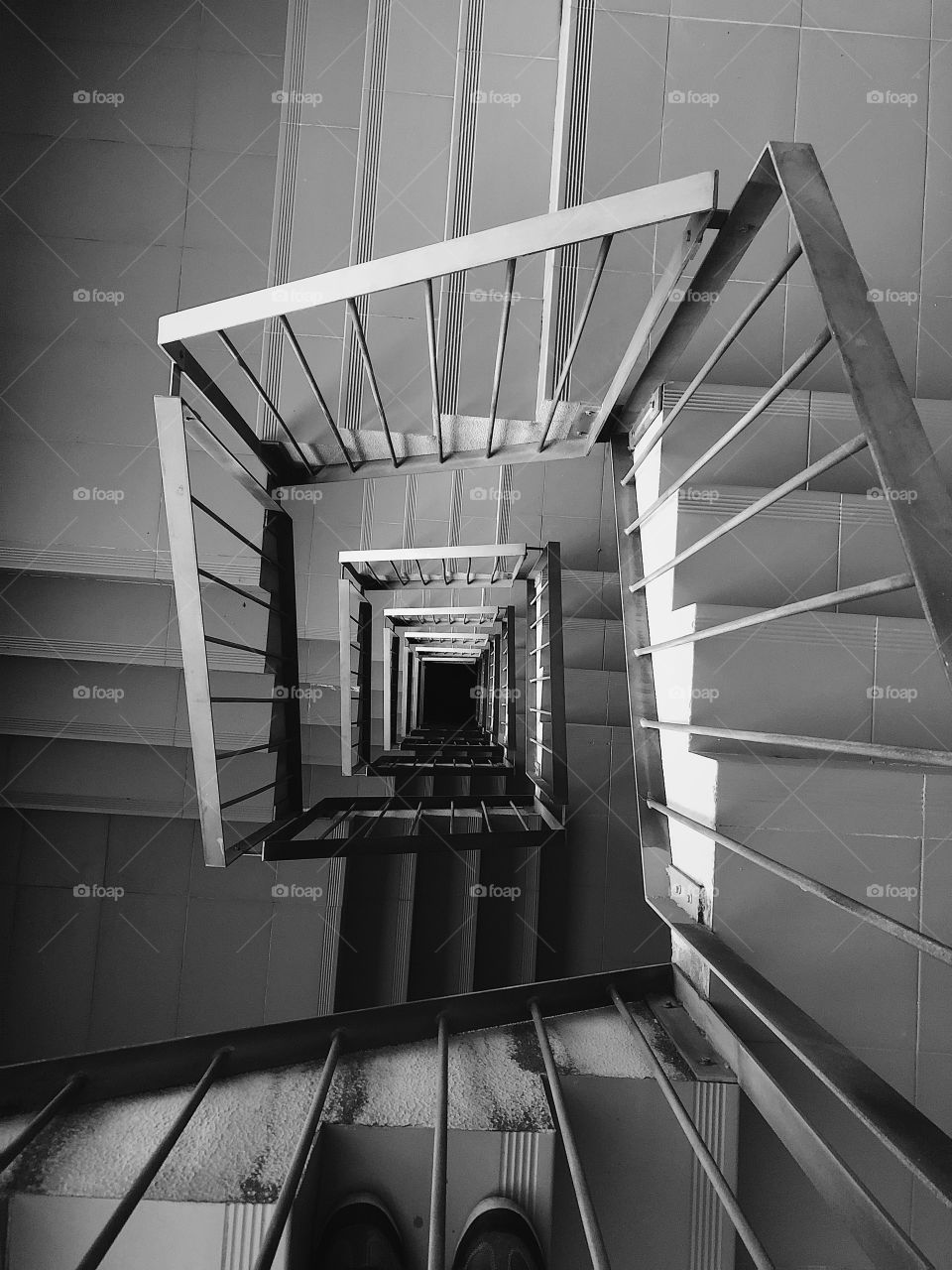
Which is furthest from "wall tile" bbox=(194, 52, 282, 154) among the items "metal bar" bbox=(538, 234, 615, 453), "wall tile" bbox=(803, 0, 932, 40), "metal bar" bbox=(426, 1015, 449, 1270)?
"metal bar" bbox=(426, 1015, 449, 1270)

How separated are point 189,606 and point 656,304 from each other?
1.18 meters

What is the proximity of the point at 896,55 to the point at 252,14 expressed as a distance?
360 cm

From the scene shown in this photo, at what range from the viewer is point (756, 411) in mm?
938

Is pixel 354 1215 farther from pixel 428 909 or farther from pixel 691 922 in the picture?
pixel 428 909

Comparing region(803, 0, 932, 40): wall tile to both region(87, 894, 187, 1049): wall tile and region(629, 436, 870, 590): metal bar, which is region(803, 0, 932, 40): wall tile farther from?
region(87, 894, 187, 1049): wall tile

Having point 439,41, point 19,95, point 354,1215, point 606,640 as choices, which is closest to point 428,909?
point 606,640

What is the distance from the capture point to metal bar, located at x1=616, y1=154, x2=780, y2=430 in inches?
39.3

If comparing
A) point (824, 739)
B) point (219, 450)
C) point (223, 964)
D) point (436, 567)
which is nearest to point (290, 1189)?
point (824, 739)

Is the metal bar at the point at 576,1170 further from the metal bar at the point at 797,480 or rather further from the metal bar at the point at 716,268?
the metal bar at the point at 716,268

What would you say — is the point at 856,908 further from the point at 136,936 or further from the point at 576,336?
the point at 136,936

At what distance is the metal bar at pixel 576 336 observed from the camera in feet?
3.96

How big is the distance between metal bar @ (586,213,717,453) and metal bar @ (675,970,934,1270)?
46.6 inches

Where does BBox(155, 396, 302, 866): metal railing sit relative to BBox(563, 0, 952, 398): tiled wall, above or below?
below

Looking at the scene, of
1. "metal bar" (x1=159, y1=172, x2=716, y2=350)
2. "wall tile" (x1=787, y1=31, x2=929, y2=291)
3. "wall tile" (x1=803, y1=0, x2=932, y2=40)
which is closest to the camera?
"metal bar" (x1=159, y1=172, x2=716, y2=350)
